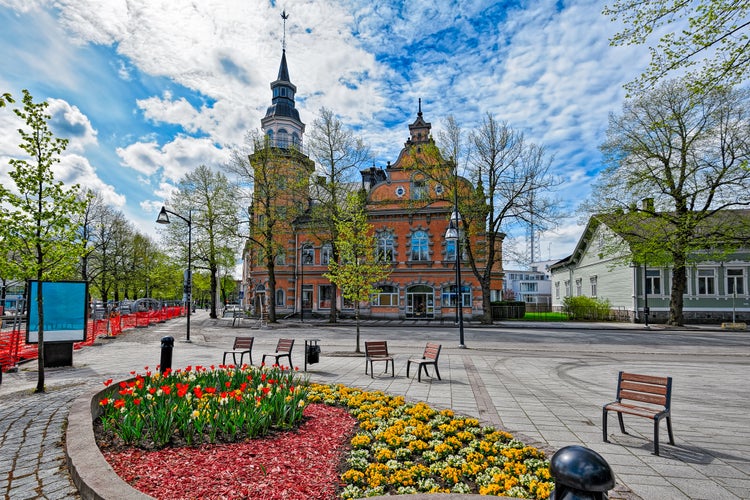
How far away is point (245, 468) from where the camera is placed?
483 cm

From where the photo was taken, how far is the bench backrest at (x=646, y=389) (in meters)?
6.16

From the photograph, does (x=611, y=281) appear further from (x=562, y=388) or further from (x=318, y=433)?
(x=318, y=433)

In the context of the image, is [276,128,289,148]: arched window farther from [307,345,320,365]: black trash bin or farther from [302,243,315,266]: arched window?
[307,345,320,365]: black trash bin

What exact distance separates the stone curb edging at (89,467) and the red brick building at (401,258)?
3120 cm

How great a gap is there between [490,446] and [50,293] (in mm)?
13619

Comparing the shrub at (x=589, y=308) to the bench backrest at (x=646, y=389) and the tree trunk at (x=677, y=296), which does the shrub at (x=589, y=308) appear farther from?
the bench backrest at (x=646, y=389)

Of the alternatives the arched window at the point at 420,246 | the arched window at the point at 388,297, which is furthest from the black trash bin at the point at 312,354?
the arched window at the point at 420,246

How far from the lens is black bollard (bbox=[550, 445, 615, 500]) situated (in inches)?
86.5

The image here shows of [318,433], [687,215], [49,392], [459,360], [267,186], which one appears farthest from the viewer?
[267,186]

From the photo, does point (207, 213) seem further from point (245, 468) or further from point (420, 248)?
point (245, 468)

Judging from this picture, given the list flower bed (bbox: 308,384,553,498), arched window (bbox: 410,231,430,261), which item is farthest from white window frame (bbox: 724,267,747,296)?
flower bed (bbox: 308,384,553,498)

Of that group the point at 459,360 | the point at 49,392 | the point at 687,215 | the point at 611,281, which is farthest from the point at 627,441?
the point at 611,281

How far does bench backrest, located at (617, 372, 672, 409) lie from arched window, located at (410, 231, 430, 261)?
109ft

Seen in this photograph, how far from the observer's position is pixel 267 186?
35875 mm
